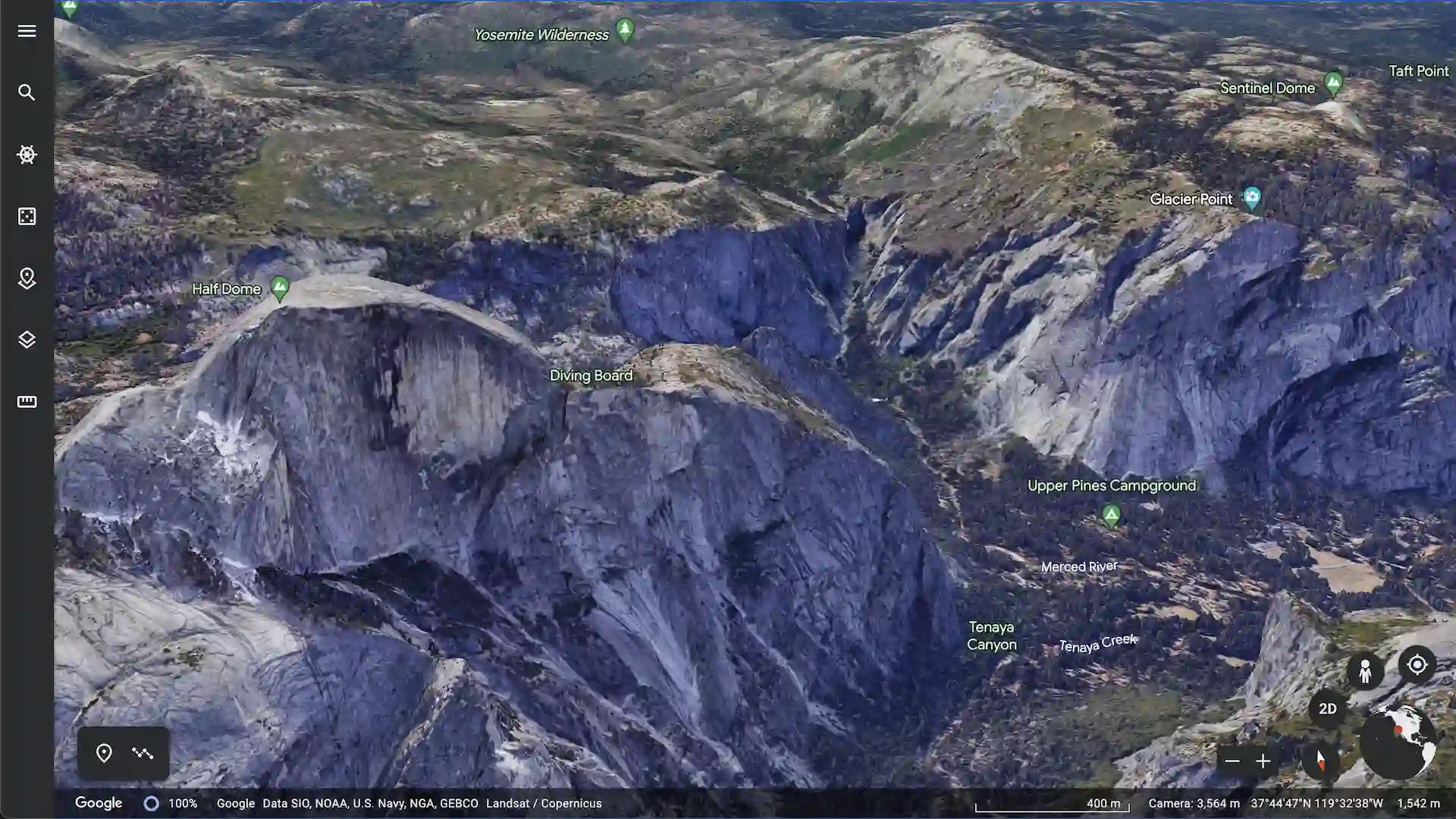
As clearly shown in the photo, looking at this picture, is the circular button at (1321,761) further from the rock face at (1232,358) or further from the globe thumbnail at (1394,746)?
the rock face at (1232,358)

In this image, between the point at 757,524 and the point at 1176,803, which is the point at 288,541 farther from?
the point at 1176,803

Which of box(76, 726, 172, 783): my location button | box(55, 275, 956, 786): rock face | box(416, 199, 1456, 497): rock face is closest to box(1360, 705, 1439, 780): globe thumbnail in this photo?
box(76, 726, 172, 783): my location button

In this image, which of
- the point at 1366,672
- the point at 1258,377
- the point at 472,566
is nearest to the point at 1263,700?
the point at 472,566

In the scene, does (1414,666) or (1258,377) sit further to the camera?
(1258,377)

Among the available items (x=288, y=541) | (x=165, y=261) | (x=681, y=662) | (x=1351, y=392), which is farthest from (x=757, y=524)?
(x=1351, y=392)

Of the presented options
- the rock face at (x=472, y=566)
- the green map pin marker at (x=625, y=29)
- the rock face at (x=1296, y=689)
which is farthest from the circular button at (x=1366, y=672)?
the green map pin marker at (x=625, y=29)

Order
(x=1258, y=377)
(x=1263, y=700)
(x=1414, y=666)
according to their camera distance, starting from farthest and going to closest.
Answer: (x=1258, y=377)
(x=1263, y=700)
(x=1414, y=666)

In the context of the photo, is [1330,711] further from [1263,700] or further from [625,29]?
[625,29]

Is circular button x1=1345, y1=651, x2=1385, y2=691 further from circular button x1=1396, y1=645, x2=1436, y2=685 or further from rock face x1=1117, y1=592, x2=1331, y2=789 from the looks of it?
rock face x1=1117, y1=592, x2=1331, y2=789
